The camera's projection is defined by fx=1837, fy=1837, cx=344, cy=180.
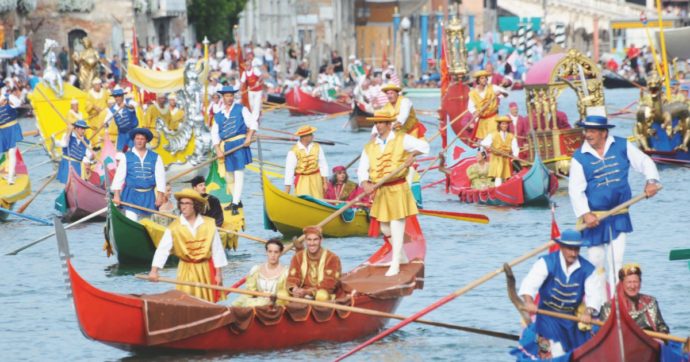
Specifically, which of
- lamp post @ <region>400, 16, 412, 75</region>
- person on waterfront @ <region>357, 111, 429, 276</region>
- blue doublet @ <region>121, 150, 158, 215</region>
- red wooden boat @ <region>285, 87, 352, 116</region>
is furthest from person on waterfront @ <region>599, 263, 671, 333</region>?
lamp post @ <region>400, 16, 412, 75</region>

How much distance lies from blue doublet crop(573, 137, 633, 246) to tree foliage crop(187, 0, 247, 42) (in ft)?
148

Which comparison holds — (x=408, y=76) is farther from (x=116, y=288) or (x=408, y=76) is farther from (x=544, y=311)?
(x=544, y=311)

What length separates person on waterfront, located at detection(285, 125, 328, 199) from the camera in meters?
18.0

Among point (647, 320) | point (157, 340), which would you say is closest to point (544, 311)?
point (647, 320)

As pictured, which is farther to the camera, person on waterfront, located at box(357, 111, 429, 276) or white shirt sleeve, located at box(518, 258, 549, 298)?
person on waterfront, located at box(357, 111, 429, 276)

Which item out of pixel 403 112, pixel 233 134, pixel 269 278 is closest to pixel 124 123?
pixel 233 134

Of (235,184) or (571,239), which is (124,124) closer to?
(235,184)

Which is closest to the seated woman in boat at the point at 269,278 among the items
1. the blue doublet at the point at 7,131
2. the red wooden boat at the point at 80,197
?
the red wooden boat at the point at 80,197

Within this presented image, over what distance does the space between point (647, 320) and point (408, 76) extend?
4555 cm

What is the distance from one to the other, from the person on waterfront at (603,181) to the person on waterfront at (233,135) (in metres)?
7.47

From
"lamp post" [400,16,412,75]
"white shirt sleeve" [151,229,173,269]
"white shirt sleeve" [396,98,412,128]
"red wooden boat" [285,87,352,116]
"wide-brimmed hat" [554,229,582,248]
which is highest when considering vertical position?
"wide-brimmed hat" [554,229,582,248]

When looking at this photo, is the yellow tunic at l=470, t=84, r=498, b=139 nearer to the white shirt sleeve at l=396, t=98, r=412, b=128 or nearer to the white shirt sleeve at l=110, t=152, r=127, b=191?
the white shirt sleeve at l=396, t=98, r=412, b=128

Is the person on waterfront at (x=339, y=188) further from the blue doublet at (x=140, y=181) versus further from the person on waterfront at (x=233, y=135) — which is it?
the blue doublet at (x=140, y=181)

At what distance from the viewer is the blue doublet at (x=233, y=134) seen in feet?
62.8
